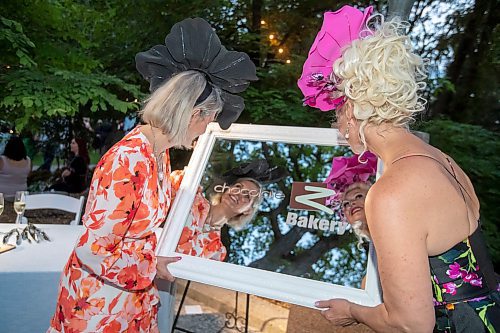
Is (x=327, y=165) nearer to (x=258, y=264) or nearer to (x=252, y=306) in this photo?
(x=258, y=264)

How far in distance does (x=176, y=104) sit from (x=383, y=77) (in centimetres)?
68

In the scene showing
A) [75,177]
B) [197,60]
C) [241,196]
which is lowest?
[75,177]

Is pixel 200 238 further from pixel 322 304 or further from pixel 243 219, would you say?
pixel 322 304

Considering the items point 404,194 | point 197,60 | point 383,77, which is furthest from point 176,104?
point 404,194

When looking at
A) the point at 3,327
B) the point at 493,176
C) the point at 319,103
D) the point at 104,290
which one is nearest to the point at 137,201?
the point at 104,290

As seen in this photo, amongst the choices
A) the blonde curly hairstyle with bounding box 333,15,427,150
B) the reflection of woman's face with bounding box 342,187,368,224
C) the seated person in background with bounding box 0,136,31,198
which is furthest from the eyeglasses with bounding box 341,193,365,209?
the seated person in background with bounding box 0,136,31,198

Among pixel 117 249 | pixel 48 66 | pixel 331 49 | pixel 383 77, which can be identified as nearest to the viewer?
pixel 383 77

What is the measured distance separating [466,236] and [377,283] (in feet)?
1.01

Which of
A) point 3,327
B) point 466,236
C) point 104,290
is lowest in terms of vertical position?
point 3,327

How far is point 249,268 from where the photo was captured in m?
1.39

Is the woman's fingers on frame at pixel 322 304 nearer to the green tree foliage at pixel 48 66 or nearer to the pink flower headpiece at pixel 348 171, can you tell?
the pink flower headpiece at pixel 348 171

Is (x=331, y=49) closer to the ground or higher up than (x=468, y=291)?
higher up

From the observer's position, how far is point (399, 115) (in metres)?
1.03

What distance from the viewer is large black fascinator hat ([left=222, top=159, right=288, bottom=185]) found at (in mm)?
1634
